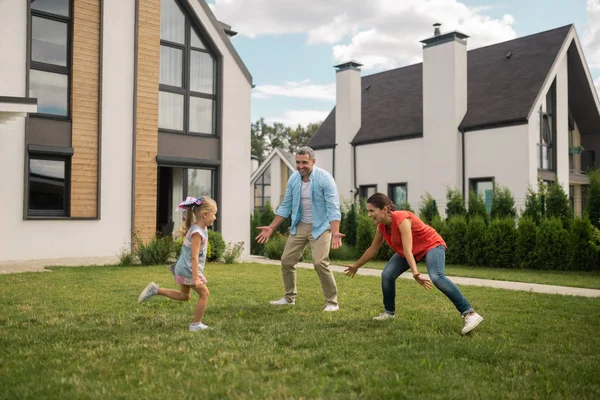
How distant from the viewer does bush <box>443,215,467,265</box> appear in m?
18.0

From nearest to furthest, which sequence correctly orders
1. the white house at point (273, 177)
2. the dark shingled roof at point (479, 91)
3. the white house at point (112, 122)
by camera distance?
the white house at point (112, 122), the dark shingled roof at point (479, 91), the white house at point (273, 177)

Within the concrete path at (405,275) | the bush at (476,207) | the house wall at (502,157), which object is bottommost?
the concrete path at (405,275)

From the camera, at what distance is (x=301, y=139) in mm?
64188

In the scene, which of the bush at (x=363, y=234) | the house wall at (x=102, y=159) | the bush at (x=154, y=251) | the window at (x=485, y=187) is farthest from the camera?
the window at (x=485, y=187)

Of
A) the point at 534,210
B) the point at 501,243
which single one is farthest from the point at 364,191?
the point at 501,243

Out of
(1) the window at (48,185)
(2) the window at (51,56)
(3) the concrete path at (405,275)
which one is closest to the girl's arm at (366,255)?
(3) the concrete path at (405,275)

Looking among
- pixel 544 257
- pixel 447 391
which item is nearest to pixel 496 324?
Answer: pixel 447 391

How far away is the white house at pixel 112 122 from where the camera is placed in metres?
14.7

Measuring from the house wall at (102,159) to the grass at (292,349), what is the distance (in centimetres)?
658

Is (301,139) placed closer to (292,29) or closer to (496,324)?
(292,29)

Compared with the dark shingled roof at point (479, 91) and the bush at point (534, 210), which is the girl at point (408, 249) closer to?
the bush at point (534, 210)

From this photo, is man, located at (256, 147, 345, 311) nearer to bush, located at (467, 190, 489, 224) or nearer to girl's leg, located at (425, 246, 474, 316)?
girl's leg, located at (425, 246, 474, 316)

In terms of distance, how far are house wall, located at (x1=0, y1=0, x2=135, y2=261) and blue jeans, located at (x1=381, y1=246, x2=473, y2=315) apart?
10881 millimetres

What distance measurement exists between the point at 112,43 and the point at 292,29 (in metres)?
17.5
